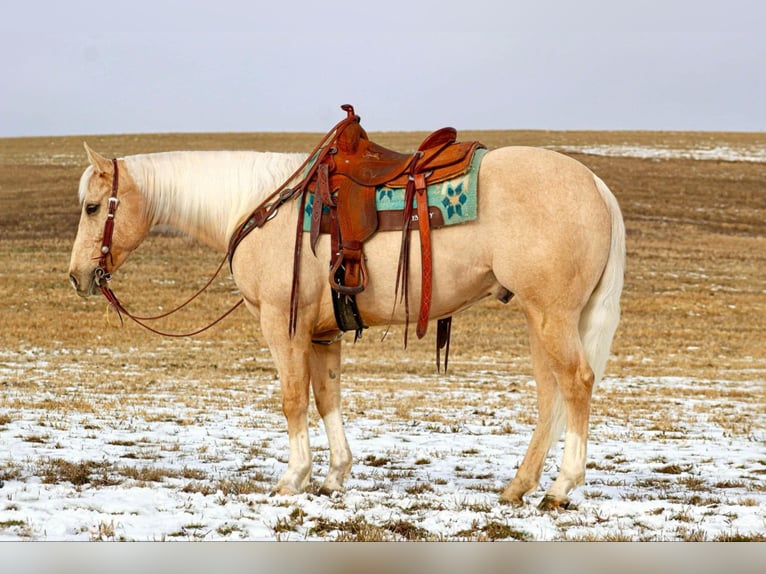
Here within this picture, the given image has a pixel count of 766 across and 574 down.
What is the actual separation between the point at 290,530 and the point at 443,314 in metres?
2.08

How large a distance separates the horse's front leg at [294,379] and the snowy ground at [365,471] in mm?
211

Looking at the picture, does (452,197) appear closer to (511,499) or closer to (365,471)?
(511,499)

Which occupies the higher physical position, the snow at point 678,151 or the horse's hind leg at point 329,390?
the snow at point 678,151

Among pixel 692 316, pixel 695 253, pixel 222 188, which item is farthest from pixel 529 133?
pixel 222 188

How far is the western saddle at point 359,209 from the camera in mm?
6562

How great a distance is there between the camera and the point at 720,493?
706 centimetres

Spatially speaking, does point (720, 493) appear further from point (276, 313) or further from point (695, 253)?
point (695, 253)

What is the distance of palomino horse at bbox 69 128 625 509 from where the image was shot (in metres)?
6.39

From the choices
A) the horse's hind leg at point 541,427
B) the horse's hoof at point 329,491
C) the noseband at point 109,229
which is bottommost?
the horse's hoof at point 329,491

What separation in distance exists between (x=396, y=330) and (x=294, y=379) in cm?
1624

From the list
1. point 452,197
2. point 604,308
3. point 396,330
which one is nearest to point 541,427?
point 604,308

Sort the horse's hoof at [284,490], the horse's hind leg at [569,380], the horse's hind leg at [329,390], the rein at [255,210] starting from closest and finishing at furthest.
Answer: the horse's hind leg at [569,380] < the horse's hoof at [284,490] < the rein at [255,210] < the horse's hind leg at [329,390]

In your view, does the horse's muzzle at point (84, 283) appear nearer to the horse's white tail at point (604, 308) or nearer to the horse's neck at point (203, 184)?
the horse's neck at point (203, 184)

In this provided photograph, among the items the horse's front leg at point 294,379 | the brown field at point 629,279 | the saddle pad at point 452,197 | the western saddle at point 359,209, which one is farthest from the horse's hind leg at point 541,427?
the brown field at point 629,279
